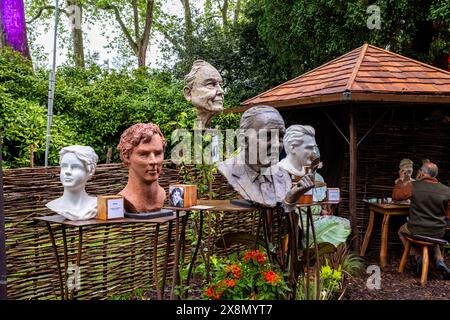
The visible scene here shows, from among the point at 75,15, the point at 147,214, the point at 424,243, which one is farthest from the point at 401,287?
the point at 75,15

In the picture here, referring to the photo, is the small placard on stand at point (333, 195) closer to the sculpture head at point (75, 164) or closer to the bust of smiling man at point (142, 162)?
the bust of smiling man at point (142, 162)

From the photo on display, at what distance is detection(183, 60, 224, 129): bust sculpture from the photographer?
14.2 feet

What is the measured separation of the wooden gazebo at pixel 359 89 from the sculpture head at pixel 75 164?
10.1 ft

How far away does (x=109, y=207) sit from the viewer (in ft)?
9.22

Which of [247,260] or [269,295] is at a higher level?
[247,260]

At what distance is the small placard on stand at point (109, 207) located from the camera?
9.18 feet

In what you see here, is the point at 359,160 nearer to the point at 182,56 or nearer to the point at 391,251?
the point at 391,251

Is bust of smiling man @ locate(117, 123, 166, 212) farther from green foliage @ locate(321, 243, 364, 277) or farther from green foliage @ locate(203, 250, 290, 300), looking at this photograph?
green foliage @ locate(321, 243, 364, 277)

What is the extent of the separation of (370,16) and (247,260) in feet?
19.2

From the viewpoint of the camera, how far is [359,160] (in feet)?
20.4

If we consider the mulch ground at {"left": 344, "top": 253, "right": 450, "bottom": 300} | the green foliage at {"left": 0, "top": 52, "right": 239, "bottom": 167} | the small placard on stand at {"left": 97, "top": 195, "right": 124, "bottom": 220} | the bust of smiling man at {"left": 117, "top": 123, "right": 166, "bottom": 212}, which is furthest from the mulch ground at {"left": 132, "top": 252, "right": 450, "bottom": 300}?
the green foliage at {"left": 0, "top": 52, "right": 239, "bottom": 167}

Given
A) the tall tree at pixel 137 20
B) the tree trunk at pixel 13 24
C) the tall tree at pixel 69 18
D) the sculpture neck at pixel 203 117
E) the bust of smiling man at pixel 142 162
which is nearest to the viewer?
the bust of smiling man at pixel 142 162

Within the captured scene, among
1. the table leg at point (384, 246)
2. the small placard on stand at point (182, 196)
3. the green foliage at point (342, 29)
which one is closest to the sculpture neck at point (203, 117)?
the small placard on stand at point (182, 196)

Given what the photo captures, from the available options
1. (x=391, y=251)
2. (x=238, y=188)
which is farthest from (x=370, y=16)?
(x=238, y=188)
